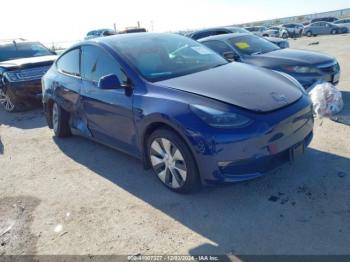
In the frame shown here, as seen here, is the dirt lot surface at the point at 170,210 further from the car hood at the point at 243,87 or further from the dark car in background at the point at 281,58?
the dark car in background at the point at 281,58

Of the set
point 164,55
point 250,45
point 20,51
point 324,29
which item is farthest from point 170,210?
point 324,29

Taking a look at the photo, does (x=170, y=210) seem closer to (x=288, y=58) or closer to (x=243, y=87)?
(x=243, y=87)

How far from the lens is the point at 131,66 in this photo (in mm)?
3674

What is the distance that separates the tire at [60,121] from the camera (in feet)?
17.1

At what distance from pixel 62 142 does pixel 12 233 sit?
2518 mm

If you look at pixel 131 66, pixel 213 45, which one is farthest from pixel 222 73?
pixel 213 45

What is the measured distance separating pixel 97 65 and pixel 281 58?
383cm

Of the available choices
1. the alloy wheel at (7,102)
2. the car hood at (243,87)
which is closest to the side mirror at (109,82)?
the car hood at (243,87)

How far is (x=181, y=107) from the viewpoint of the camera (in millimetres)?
3086

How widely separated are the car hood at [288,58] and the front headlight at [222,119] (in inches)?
149

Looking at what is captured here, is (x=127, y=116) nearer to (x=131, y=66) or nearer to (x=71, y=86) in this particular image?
(x=131, y=66)

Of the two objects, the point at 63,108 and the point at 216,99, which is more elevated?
the point at 216,99

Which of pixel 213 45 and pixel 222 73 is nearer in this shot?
pixel 222 73

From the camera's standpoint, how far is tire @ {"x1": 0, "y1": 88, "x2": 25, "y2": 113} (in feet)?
25.1
